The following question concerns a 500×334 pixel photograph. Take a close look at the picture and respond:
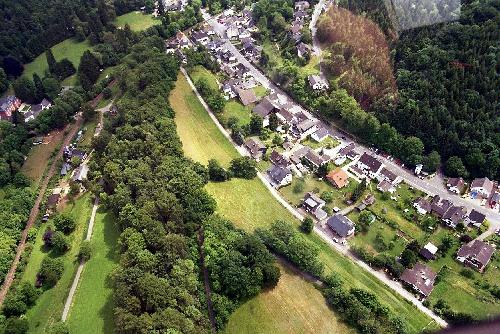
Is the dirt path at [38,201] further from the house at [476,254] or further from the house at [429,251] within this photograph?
the house at [476,254]

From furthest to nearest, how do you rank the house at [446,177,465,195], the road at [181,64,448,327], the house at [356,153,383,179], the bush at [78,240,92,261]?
the house at [356,153,383,179], the house at [446,177,465,195], the bush at [78,240,92,261], the road at [181,64,448,327]

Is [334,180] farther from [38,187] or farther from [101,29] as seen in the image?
[101,29]

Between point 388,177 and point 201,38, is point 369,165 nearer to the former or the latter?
point 388,177

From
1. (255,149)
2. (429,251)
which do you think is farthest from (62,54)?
(429,251)

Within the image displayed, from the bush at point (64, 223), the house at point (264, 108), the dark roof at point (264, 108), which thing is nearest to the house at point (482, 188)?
the house at point (264, 108)

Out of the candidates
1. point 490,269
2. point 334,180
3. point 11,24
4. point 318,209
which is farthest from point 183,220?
point 11,24

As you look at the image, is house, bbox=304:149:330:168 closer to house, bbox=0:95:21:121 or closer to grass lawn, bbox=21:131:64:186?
grass lawn, bbox=21:131:64:186

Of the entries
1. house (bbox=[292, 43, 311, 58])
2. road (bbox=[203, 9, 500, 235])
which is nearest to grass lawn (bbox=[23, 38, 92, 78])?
road (bbox=[203, 9, 500, 235])
